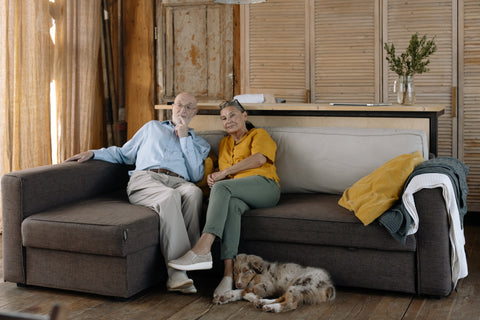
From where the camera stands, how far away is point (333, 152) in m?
3.60

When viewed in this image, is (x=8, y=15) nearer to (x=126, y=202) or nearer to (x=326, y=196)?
(x=126, y=202)

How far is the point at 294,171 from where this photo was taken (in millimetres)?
3652

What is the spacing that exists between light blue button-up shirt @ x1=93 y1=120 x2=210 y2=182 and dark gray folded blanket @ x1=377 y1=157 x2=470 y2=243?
3.86 feet

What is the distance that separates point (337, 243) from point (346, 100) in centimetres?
236

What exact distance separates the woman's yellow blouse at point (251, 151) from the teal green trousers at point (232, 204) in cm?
13

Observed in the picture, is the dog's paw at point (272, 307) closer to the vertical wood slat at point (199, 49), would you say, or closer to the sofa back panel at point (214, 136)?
the sofa back panel at point (214, 136)

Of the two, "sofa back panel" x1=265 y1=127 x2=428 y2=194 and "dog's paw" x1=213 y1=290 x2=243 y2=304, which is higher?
"sofa back panel" x1=265 y1=127 x2=428 y2=194

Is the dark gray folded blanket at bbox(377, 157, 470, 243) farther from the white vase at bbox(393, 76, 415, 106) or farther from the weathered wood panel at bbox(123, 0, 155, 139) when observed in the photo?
the weathered wood panel at bbox(123, 0, 155, 139)

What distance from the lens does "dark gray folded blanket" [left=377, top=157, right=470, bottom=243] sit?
2.83 metres

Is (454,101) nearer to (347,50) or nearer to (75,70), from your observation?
(347,50)

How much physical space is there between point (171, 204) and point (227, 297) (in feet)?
1.83

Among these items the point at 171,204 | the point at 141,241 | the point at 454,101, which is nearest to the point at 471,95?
the point at 454,101

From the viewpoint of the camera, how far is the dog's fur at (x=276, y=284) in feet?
9.19

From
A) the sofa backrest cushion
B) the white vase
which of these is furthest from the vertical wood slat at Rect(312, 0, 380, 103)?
the sofa backrest cushion
